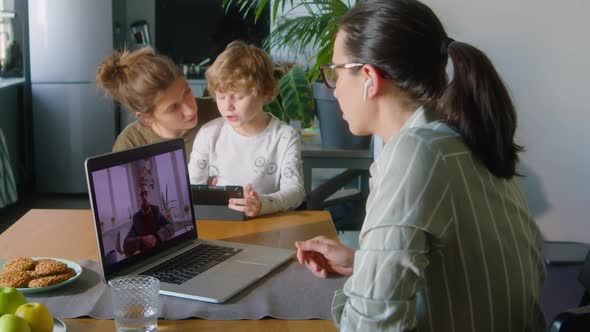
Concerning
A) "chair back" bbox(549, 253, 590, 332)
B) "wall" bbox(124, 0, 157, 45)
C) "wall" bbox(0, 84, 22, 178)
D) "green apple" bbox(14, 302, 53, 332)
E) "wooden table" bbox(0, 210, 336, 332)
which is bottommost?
"wall" bbox(0, 84, 22, 178)

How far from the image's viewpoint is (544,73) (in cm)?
254

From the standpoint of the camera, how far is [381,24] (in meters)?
1.18

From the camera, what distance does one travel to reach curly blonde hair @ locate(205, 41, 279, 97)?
2.24 m

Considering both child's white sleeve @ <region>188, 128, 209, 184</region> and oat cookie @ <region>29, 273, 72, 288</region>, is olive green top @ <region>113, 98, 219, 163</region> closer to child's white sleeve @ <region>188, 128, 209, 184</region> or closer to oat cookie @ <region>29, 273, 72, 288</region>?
child's white sleeve @ <region>188, 128, 209, 184</region>

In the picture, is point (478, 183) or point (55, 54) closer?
point (478, 183)

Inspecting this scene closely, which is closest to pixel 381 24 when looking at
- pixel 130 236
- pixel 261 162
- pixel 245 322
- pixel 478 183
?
pixel 478 183

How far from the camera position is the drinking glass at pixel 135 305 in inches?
46.1

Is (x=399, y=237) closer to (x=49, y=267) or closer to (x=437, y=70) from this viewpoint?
(x=437, y=70)

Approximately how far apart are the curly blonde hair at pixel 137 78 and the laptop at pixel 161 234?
2.20 ft

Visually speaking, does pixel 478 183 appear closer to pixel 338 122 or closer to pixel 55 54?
pixel 338 122

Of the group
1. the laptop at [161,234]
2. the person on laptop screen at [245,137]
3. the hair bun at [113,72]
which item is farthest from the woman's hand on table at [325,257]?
the hair bun at [113,72]

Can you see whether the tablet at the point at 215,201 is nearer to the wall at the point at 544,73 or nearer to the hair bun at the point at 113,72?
the hair bun at the point at 113,72

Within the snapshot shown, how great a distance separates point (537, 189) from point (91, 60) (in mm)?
3467

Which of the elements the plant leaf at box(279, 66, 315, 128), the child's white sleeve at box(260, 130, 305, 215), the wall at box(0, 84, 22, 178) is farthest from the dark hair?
the wall at box(0, 84, 22, 178)
